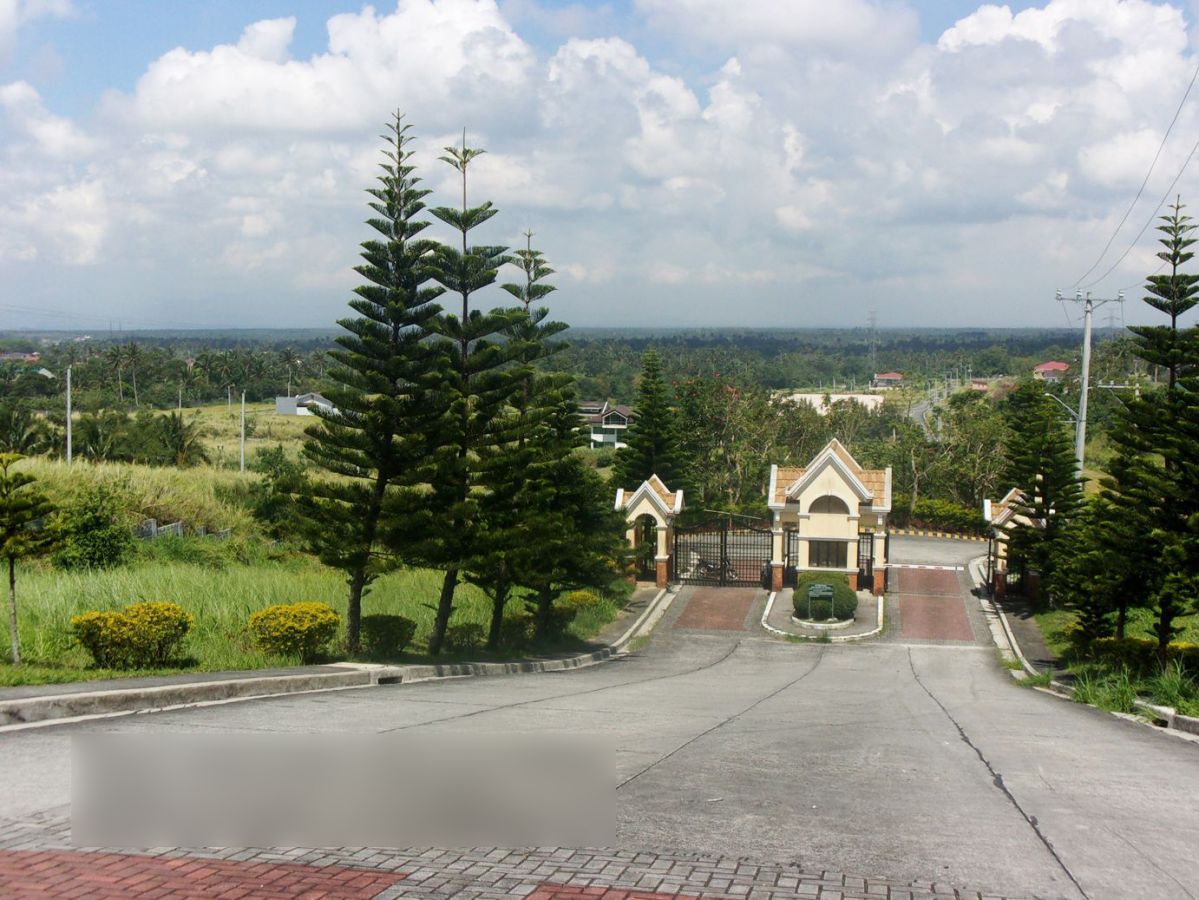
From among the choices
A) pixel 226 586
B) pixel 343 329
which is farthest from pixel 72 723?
pixel 226 586

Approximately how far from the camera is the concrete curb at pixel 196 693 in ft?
28.6

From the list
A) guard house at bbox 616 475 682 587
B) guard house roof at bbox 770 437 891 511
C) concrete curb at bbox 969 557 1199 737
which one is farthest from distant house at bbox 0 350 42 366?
concrete curb at bbox 969 557 1199 737

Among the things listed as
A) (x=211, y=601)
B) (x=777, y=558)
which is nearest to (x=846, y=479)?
(x=777, y=558)

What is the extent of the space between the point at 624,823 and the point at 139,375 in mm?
91975

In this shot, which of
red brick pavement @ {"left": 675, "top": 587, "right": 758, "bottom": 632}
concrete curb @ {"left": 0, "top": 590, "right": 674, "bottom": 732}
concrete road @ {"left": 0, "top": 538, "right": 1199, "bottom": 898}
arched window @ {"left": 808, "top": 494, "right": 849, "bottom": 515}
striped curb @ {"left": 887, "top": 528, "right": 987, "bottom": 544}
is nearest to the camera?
concrete road @ {"left": 0, "top": 538, "right": 1199, "bottom": 898}

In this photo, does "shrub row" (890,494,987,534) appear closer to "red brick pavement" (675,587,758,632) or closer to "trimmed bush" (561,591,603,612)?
"red brick pavement" (675,587,758,632)

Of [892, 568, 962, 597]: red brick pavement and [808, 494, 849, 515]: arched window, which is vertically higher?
[808, 494, 849, 515]: arched window

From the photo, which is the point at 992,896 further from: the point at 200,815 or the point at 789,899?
the point at 200,815

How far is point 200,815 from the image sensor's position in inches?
229

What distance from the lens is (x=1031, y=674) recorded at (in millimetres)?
19594

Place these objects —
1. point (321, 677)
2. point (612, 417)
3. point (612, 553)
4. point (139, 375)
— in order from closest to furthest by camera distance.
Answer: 1. point (321, 677)
2. point (612, 553)
3. point (612, 417)
4. point (139, 375)

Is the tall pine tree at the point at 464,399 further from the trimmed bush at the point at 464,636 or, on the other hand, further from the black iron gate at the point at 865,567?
the black iron gate at the point at 865,567

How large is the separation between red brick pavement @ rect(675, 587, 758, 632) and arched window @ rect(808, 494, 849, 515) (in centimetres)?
263

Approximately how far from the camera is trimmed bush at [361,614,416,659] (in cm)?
1584
